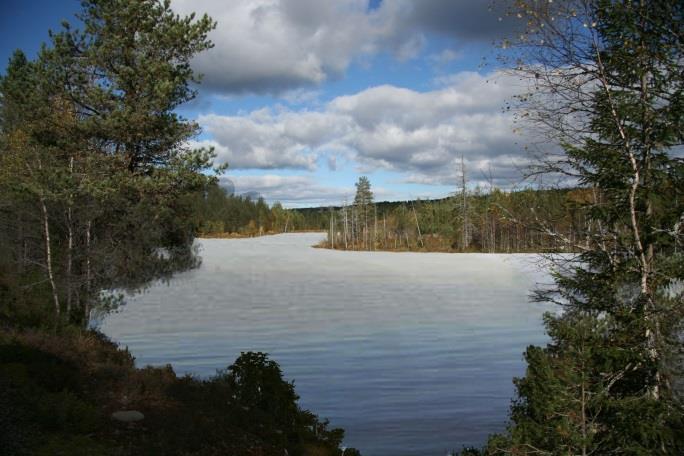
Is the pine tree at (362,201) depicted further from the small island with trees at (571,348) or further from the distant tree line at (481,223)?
the small island with trees at (571,348)

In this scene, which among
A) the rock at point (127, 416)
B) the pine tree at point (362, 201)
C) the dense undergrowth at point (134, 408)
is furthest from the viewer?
the pine tree at point (362, 201)

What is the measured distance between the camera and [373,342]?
21.2 metres

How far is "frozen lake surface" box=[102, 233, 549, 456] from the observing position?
12727mm

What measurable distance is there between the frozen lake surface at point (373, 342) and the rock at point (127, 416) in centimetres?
429

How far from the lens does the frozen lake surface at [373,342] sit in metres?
12.7

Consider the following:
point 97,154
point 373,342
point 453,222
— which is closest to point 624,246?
point 373,342

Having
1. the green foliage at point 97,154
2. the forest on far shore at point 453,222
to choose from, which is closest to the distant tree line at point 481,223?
the forest on far shore at point 453,222

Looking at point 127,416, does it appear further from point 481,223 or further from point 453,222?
point 453,222

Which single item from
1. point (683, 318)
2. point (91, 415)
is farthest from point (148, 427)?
point (683, 318)

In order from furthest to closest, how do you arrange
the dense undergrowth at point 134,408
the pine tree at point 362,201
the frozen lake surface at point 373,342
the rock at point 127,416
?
the pine tree at point 362,201 → the frozen lake surface at point 373,342 → the rock at point 127,416 → the dense undergrowth at point 134,408

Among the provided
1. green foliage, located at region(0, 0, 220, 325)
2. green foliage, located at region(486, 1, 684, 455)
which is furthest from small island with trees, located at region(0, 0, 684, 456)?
green foliage, located at region(0, 0, 220, 325)

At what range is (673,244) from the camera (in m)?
9.59

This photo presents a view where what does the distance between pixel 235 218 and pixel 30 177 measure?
547 ft

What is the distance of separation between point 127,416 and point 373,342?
41.5 ft
